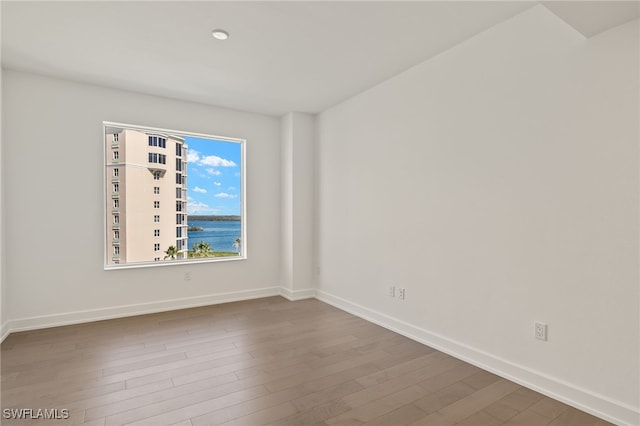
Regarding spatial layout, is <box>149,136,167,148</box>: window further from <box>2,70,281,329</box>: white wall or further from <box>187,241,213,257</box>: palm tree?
<box>187,241,213,257</box>: palm tree

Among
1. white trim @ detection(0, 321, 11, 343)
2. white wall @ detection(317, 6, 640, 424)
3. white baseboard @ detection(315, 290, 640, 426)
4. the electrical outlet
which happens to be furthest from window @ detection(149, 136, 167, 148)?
the electrical outlet

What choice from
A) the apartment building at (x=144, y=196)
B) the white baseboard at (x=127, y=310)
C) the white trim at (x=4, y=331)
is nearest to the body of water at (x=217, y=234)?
the apartment building at (x=144, y=196)

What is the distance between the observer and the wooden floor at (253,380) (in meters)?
1.96

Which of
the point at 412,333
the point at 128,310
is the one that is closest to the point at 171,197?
the point at 128,310

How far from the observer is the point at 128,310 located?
384cm

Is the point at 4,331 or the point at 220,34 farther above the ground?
the point at 220,34

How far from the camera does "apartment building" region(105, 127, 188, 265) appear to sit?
3854mm

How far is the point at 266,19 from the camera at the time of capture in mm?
2410

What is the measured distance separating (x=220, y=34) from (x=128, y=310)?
317cm

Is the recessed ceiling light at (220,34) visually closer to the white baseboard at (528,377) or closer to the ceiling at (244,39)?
the ceiling at (244,39)

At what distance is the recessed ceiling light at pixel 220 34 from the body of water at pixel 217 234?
2528 millimetres

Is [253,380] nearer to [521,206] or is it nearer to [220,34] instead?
[521,206]

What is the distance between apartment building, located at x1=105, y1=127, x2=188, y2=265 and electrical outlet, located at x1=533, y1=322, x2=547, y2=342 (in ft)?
12.8

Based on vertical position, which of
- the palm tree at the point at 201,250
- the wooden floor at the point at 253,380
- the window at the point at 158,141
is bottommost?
the wooden floor at the point at 253,380
